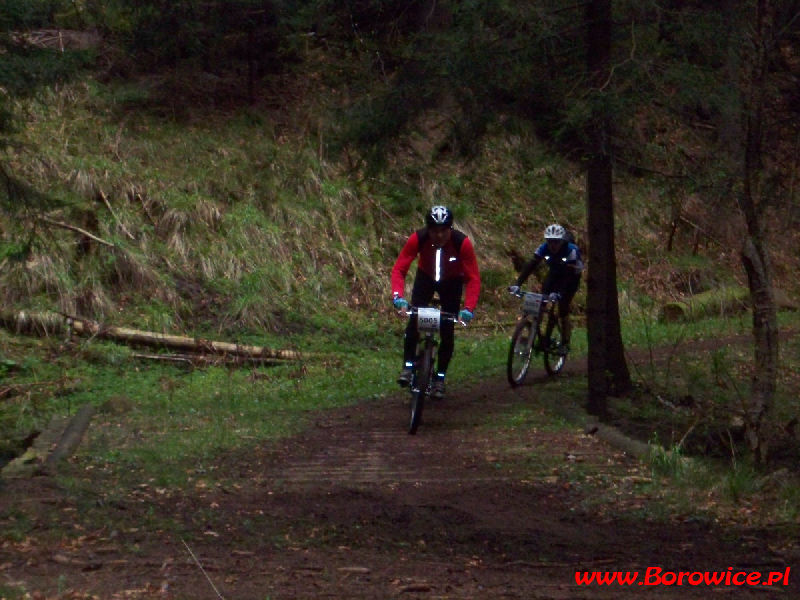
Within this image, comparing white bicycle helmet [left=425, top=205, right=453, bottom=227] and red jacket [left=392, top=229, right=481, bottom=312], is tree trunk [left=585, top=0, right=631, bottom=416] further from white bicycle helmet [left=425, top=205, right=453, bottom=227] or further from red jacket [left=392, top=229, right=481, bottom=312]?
white bicycle helmet [left=425, top=205, right=453, bottom=227]

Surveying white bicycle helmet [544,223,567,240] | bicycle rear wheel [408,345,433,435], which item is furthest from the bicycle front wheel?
bicycle rear wheel [408,345,433,435]

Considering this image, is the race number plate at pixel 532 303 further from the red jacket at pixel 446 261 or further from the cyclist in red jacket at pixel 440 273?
the red jacket at pixel 446 261

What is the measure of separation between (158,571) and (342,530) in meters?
1.46

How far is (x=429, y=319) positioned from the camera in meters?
10.2

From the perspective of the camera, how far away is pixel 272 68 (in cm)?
2464

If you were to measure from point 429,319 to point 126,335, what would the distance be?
6.65m

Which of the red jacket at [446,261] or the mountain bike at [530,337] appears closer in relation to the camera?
the red jacket at [446,261]

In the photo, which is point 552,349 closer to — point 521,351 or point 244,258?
point 521,351

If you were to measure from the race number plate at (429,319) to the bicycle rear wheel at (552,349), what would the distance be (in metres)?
4.00

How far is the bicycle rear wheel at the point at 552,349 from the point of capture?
14.0 m

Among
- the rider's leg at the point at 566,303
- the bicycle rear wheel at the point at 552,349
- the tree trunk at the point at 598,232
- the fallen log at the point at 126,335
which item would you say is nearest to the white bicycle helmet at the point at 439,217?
the tree trunk at the point at 598,232

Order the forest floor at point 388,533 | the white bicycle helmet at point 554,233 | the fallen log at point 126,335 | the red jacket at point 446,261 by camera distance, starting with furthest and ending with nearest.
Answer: the fallen log at point 126,335 → the white bicycle helmet at point 554,233 → the red jacket at point 446,261 → the forest floor at point 388,533

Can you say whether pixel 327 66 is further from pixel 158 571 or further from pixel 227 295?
pixel 158 571

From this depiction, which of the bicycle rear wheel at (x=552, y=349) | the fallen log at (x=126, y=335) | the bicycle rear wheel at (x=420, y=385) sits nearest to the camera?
the bicycle rear wheel at (x=420, y=385)
